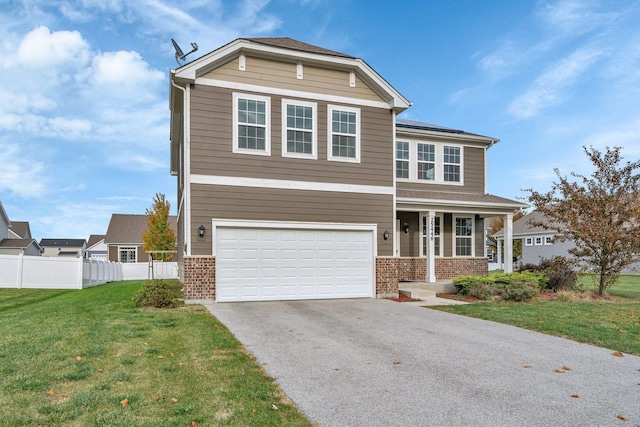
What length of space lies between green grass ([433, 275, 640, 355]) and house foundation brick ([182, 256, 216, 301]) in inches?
242

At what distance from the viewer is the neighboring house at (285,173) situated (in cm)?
1160

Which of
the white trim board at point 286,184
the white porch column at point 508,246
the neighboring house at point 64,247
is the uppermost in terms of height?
the white trim board at point 286,184

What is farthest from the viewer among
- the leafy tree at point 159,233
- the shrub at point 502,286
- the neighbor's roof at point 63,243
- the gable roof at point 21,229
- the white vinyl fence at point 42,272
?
the neighbor's roof at point 63,243

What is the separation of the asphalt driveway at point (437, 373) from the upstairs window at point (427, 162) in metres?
8.86

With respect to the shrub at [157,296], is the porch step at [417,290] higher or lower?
lower

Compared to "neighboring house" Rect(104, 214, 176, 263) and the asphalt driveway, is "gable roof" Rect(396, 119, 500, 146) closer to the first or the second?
the asphalt driveway

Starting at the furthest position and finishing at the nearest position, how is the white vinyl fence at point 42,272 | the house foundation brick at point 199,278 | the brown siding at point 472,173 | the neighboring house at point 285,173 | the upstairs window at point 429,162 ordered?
the white vinyl fence at point 42,272
the brown siding at point 472,173
the upstairs window at point 429,162
the neighboring house at point 285,173
the house foundation brick at point 199,278

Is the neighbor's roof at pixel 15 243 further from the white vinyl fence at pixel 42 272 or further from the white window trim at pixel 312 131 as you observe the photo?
the white window trim at pixel 312 131

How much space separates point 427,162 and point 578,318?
28.5ft

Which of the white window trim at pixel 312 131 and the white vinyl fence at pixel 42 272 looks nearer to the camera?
the white window trim at pixel 312 131

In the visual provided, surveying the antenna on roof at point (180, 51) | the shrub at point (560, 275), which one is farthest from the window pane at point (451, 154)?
the antenna on roof at point (180, 51)

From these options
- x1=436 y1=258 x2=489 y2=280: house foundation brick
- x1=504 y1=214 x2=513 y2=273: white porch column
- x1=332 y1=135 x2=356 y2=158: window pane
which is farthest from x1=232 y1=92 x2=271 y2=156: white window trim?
x1=504 y1=214 x2=513 y2=273: white porch column

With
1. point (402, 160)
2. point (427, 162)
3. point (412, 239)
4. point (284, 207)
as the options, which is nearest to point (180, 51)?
point (284, 207)

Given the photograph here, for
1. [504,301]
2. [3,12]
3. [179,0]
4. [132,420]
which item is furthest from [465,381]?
[3,12]
